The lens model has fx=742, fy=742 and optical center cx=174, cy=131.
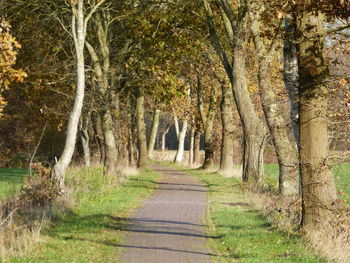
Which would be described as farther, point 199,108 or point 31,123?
point 31,123

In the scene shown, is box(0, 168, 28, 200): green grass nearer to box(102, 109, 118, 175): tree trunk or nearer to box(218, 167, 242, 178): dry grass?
box(102, 109, 118, 175): tree trunk

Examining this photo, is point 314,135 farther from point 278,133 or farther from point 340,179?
point 340,179

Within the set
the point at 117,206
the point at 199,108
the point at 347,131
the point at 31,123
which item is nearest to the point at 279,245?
the point at 347,131

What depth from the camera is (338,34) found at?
13594mm

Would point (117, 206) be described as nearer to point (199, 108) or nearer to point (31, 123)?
point (199, 108)

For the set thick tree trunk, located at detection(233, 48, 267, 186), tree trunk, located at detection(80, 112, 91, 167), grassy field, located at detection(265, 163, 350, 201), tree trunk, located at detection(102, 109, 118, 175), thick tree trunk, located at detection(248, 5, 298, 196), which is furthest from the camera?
tree trunk, located at detection(80, 112, 91, 167)

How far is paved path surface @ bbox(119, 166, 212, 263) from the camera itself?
11.9m

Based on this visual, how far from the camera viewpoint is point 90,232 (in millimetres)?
14500

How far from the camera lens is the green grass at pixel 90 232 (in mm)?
11750

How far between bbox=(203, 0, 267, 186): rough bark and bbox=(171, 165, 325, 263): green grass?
6354mm

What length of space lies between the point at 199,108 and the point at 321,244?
33.4 m

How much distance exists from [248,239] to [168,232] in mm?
1885

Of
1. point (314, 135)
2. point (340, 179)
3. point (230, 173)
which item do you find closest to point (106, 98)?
point (230, 173)

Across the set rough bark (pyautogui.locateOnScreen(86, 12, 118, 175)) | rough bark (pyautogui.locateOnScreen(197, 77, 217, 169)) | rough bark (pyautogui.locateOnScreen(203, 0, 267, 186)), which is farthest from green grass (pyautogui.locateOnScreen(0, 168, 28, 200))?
rough bark (pyautogui.locateOnScreen(197, 77, 217, 169))
